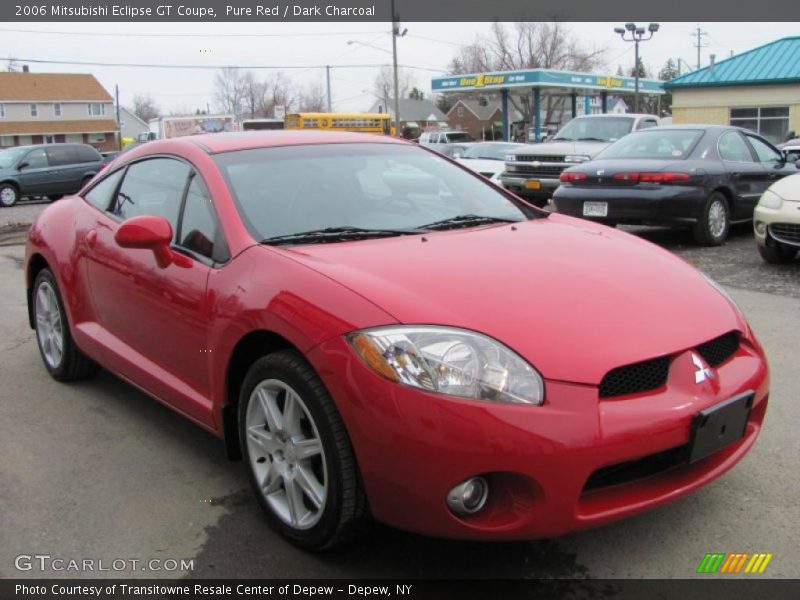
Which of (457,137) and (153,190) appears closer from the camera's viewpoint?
(153,190)

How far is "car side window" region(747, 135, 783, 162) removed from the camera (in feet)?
31.2

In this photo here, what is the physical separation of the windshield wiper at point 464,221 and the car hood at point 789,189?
4.69m

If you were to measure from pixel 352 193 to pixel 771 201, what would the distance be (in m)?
5.34

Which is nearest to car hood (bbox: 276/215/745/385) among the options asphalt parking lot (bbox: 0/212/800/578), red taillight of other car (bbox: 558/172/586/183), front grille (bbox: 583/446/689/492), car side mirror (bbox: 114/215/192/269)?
front grille (bbox: 583/446/689/492)

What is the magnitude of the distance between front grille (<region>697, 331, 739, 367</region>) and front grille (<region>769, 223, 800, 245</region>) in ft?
16.2

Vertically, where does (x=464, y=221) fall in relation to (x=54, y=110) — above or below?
below

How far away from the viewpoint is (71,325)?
4152 mm

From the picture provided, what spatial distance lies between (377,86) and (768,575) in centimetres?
10319

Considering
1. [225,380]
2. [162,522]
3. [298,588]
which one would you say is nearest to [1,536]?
[162,522]

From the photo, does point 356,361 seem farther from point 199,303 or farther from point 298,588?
point 199,303

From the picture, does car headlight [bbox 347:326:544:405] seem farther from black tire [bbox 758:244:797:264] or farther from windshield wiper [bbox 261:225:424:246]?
black tire [bbox 758:244:797:264]

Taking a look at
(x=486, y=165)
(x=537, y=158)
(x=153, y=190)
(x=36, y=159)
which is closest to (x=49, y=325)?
(x=153, y=190)

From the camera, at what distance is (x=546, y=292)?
8.35ft

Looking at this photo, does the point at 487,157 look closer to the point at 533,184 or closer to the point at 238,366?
the point at 533,184
